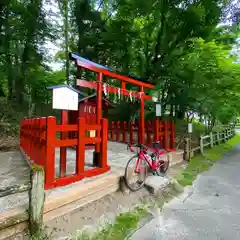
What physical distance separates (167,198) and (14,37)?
1282 centimetres

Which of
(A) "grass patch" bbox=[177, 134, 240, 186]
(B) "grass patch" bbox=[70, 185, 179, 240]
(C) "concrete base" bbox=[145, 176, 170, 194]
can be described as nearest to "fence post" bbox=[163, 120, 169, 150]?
(A) "grass patch" bbox=[177, 134, 240, 186]

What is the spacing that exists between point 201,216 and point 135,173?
1.46 metres

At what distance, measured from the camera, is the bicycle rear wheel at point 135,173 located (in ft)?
15.0

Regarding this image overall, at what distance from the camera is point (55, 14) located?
15133 mm

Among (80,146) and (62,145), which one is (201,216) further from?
(62,145)

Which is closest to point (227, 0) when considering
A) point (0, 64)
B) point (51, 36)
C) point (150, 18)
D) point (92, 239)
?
point (150, 18)

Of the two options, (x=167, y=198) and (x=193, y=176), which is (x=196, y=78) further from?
(x=167, y=198)

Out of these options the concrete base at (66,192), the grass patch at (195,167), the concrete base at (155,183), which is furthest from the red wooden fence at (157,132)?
the concrete base at (66,192)

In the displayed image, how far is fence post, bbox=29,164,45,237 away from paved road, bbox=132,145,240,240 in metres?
1.33

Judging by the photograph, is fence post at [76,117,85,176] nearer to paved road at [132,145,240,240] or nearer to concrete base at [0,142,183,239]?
concrete base at [0,142,183,239]

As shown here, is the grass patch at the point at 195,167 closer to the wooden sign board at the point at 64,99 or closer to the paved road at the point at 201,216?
the paved road at the point at 201,216

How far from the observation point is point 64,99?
4121mm

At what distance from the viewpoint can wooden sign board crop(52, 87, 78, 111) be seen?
13.0 ft

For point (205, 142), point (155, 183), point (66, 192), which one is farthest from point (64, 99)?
point (205, 142)
